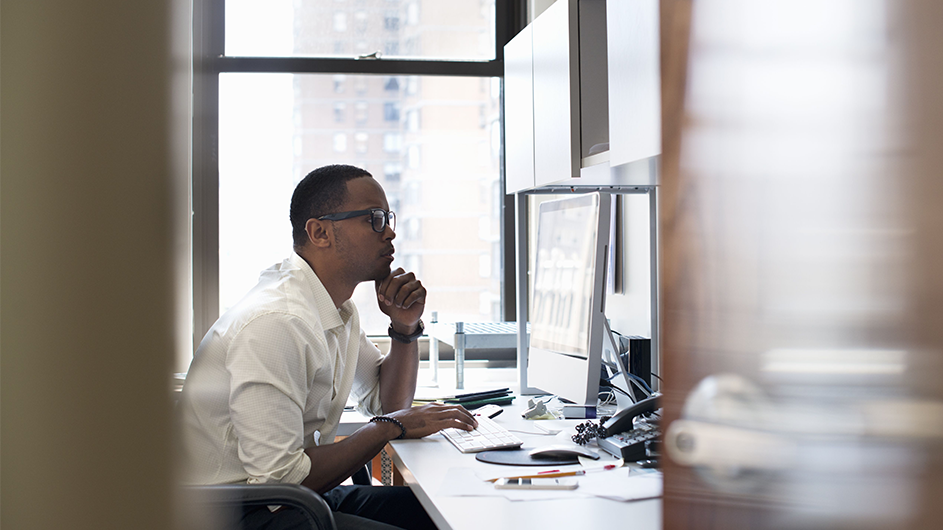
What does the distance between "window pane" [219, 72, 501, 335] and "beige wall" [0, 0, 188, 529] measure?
280 cm

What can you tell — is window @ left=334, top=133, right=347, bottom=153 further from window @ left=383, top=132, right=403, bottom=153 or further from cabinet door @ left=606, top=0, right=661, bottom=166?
cabinet door @ left=606, top=0, right=661, bottom=166

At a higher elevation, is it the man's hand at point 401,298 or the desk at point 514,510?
the man's hand at point 401,298

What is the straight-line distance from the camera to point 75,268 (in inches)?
7.1

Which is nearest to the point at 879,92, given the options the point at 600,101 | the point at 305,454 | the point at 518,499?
the point at 518,499

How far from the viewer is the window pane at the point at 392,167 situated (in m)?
2.91

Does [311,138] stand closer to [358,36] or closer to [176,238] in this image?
[358,36]

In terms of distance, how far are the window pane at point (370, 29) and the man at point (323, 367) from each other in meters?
1.41

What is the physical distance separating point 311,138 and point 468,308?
98cm

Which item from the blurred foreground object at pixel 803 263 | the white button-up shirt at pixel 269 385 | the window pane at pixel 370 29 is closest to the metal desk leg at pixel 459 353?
the white button-up shirt at pixel 269 385

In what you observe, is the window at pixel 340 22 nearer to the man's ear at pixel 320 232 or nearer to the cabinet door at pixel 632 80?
the man's ear at pixel 320 232

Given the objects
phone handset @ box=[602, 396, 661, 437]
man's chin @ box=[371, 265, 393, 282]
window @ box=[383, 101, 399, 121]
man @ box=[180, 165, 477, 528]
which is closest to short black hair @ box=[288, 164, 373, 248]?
man @ box=[180, 165, 477, 528]

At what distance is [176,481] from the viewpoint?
19cm

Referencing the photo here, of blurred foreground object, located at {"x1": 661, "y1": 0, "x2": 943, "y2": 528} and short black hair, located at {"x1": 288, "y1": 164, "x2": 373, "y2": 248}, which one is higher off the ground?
short black hair, located at {"x1": 288, "y1": 164, "x2": 373, "y2": 248}

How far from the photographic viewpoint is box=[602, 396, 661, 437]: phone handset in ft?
5.22
